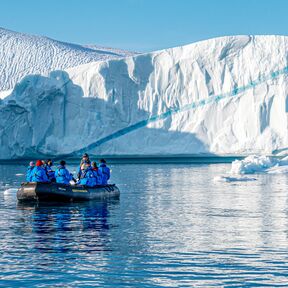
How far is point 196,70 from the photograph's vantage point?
46875mm

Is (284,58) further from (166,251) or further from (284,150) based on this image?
(166,251)

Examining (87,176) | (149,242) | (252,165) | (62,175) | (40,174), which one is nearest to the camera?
(149,242)

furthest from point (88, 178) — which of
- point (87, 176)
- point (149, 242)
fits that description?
point (149, 242)

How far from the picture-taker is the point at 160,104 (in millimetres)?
47281

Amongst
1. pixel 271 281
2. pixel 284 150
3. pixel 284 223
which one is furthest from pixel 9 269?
pixel 284 150

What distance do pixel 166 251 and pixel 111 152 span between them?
34.9 meters

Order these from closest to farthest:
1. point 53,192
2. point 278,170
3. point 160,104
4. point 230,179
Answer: point 53,192, point 230,179, point 278,170, point 160,104

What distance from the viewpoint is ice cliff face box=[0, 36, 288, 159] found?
45.2m

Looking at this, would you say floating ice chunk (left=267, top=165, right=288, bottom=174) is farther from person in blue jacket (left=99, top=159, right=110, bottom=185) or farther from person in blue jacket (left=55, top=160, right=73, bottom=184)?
person in blue jacket (left=55, top=160, right=73, bottom=184)

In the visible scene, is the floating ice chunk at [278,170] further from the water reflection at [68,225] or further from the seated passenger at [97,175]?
the water reflection at [68,225]

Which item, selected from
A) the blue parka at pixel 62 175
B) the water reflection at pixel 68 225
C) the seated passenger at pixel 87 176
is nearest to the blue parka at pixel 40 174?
the blue parka at pixel 62 175

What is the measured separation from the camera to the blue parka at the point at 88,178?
2042cm

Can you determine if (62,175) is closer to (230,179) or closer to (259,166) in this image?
(230,179)

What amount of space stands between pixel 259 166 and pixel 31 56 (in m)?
44.5
